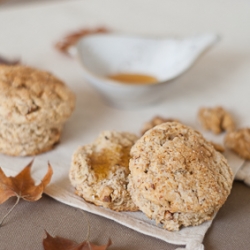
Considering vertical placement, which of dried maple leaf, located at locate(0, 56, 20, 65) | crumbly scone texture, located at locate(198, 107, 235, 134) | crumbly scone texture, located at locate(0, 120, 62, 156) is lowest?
crumbly scone texture, located at locate(0, 120, 62, 156)

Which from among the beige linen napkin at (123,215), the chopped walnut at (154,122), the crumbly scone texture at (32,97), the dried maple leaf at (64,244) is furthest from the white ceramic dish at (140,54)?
the dried maple leaf at (64,244)

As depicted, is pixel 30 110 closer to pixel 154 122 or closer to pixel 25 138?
pixel 25 138

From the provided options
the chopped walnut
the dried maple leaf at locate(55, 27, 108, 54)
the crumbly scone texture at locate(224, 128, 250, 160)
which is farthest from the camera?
the dried maple leaf at locate(55, 27, 108, 54)

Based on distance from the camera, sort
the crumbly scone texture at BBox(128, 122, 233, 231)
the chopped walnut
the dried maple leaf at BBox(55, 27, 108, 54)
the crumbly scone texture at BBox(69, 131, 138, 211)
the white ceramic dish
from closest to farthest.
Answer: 1. the crumbly scone texture at BBox(128, 122, 233, 231)
2. the crumbly scone texture at BBox(69, 131, 138, 211)
3. the chopped walnut
4. the white ceramic dish
5. the dried maple leaf at BBox(55, 27, 108, 54)

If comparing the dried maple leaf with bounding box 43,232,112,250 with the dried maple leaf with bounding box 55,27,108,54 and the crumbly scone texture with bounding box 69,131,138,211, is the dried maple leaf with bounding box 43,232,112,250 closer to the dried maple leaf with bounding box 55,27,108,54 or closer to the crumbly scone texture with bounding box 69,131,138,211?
the crumbly scone texture with bounding box 69,131,138,211

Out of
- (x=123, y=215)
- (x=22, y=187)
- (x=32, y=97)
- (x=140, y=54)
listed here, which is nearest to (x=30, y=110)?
(x=32, y=97)

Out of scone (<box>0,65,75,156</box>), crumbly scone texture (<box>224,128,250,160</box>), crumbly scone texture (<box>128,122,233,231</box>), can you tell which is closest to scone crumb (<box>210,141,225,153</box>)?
crumbly scone texture (<box>224,128,250,160</box>)
